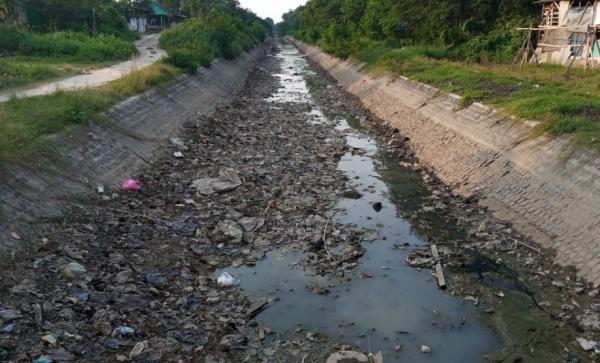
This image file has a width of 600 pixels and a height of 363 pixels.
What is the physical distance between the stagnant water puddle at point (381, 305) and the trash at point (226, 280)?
18 cm

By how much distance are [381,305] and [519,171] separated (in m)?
6.04

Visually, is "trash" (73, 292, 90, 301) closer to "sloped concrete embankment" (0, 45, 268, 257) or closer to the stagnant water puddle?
"sloped concrete embankment" (0, 45, 268, 257)

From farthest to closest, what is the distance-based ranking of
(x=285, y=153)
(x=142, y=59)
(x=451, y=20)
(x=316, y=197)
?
(x=451, y=20)
(x=142, y=59)
(x=285, y=153)
(x=316, y=197)

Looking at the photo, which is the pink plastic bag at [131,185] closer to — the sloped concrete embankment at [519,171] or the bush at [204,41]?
the sloped concrete embankment at [519,171]

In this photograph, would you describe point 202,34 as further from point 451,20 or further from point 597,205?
point 597,205

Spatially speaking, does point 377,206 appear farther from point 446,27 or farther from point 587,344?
point 446,27

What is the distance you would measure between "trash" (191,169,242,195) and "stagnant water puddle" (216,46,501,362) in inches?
126

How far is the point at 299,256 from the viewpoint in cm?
960

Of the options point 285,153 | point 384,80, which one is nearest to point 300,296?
point 285,153

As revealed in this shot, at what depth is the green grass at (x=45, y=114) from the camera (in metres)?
9.89

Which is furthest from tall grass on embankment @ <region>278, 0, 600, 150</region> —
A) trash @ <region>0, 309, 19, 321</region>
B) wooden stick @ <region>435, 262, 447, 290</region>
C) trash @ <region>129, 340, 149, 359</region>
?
trash @ <region>0, 309, 19, 321</region>

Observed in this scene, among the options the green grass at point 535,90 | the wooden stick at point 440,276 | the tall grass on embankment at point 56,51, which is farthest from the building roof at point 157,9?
the wooden stick at point 440,276

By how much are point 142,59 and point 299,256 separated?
75.2 feet

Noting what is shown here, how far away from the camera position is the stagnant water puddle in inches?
281
